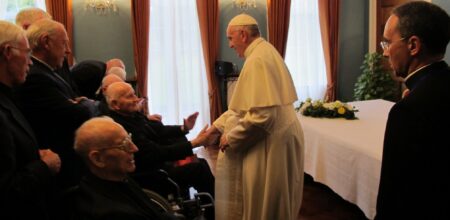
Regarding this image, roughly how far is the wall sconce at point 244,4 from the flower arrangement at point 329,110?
107 inches

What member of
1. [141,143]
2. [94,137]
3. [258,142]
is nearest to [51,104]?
[94,137]

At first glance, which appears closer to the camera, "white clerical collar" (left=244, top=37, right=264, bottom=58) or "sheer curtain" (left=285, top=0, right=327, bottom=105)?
"white clerical collar" (left=244, top=37, right=264, bottom=58)

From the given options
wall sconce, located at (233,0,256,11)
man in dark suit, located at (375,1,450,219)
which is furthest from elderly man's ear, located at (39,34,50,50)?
wall sconce, located at (233,0,256,11)

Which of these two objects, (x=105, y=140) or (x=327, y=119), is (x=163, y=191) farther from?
(x=327, y=119)

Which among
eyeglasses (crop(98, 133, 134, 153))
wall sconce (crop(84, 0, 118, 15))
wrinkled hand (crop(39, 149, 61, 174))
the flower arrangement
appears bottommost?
the flower arrangement

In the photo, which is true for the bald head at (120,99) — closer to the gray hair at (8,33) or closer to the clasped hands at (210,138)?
the clasped hands at (210,138)

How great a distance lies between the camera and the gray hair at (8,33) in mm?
1492

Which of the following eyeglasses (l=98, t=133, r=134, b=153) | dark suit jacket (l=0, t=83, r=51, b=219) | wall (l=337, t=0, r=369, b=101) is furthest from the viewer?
wall (l=337, t=0, r=369, b=101)

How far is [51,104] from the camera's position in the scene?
1943 mm

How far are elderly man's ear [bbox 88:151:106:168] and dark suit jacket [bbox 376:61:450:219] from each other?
1.09 metres

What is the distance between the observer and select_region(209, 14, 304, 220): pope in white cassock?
8.29 feet

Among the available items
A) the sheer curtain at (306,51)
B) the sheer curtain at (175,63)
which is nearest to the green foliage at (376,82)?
the sheer curtain at (306,51)

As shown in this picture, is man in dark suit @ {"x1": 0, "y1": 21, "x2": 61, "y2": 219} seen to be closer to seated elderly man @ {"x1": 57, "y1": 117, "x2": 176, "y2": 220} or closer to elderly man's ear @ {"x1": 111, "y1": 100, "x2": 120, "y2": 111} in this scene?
seated elderly man @ {"x1": 57, "y1": 117, "x2": 176, "y2": 220}

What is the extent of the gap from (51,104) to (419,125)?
63.9 inches
